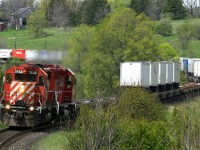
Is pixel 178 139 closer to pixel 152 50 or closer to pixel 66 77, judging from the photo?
pixel 66 77

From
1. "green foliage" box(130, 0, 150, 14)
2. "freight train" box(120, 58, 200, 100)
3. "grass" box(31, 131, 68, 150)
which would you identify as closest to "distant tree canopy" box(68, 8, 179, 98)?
"freight train" box(120, 58, 200, 100)

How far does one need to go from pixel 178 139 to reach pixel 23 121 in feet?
29.0

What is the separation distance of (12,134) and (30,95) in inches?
97.4

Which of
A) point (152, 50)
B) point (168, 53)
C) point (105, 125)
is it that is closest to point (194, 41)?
point (168, 53)

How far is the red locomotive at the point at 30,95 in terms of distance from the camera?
25234mm

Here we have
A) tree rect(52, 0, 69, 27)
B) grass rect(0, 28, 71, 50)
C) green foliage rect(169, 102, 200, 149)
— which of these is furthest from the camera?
tree rect(52, 0, 69, 27)

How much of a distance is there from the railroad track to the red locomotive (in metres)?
0.41

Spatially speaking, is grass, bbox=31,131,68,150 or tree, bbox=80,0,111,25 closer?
grass, bbox=31,131,68,150

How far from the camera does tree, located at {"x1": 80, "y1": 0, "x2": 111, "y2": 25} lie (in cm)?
12538

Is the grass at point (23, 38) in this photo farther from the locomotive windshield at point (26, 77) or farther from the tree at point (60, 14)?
the locomotive windshield at point (26, 77)

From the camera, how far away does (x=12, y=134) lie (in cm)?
2412

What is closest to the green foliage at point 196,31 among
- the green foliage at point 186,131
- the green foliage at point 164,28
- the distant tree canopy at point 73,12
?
the green foliage at point 164,28

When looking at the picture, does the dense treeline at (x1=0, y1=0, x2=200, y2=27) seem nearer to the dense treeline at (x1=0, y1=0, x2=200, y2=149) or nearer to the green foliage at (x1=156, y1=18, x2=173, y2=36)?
the dense treeline at (x1=0, y1=0, x2=200, y2=149)

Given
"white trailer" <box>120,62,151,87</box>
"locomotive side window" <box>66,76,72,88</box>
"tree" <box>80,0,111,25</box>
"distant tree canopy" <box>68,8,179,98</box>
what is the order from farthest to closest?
1. "tree" <box>80,0,111,25</box>
2. "distant tree canopy" <box>68,8,179,98</box>
3. "white trailer" <box>120,62,151,87</box>
4. "locomotive side window" <box>66,76,72,88</box>
